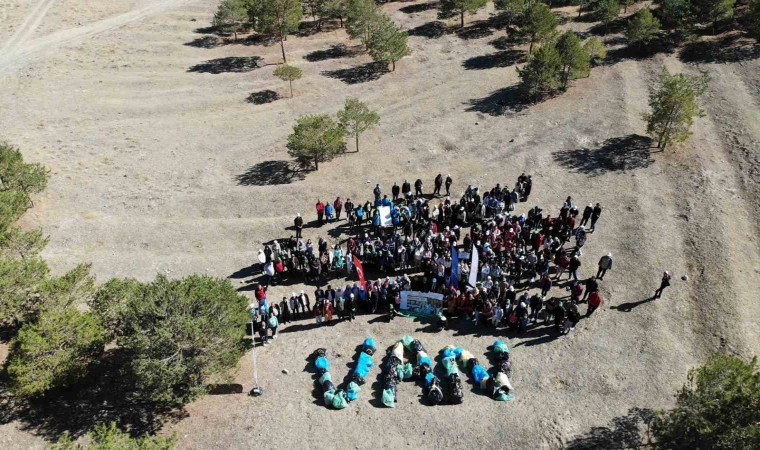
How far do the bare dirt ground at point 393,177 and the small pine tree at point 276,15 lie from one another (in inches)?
85.3

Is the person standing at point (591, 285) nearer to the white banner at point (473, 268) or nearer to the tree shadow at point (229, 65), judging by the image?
the white banner at point (473, 268)

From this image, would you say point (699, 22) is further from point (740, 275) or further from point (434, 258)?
point (434, 258)

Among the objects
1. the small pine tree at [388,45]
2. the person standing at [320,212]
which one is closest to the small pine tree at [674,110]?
the person standing at [320,212]

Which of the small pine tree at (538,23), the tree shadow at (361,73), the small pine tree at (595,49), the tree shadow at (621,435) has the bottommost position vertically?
the tree shadow at (621,435)

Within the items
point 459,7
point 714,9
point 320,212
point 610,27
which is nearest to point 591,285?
point 320,212

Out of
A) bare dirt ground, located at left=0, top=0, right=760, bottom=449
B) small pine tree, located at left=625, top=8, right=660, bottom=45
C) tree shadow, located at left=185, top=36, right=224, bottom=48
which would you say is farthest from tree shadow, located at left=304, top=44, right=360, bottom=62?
small pine tree, located at left=625, top=8, right=660, bottom=45

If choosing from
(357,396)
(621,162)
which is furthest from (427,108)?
(357,396)

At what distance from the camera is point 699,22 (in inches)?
1662

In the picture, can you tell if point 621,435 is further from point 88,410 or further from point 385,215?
point 88,410

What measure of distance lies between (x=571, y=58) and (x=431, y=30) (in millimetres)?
15843

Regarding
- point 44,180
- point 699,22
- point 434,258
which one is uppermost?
point 699,22

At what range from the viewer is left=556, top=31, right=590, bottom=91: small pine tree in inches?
1431

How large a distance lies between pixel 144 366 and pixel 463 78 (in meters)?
31.5

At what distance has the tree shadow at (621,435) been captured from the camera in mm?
16703
